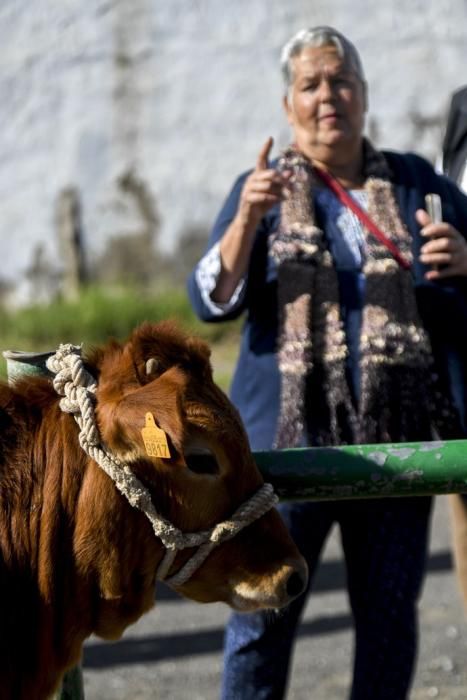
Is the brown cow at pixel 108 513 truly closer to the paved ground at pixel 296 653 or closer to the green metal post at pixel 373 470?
the green metal post at pixel 373 470

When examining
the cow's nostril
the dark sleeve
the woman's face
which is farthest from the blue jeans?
the woman's face

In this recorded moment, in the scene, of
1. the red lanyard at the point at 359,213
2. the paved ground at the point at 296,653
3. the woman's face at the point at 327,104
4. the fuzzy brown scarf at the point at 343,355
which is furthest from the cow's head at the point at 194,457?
the paved ground at the point at 296,653

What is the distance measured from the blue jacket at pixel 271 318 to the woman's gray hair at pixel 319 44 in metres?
0.38

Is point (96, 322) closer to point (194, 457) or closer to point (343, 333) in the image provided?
point (343, 333)

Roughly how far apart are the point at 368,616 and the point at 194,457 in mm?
1048

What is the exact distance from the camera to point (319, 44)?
130 inches

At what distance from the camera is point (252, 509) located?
7.77ft

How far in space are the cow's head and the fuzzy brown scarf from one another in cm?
58

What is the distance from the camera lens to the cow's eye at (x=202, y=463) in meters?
2.34

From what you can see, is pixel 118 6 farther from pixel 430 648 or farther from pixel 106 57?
pixel 430 648

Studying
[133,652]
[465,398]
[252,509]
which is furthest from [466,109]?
[133,652]

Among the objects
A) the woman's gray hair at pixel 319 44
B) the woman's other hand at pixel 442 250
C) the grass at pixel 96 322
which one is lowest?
the grass at pixel 96 322

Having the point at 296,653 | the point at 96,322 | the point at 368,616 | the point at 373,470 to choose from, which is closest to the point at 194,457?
the point at 373,470

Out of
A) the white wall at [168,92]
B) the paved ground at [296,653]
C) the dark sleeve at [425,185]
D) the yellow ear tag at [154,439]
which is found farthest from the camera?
the white wall at [168,92]
